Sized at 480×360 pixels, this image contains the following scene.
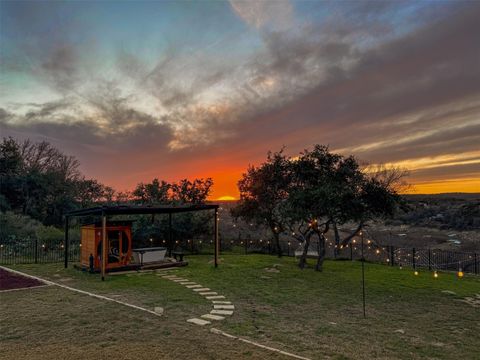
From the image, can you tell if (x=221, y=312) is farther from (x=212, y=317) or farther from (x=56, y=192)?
(x=56, y=192)

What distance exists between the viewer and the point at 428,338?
6863mm

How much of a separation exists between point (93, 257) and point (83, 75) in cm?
986

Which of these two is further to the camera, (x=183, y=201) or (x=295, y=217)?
(x=183, y=201)

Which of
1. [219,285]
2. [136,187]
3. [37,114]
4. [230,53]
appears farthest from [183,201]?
[219,285]

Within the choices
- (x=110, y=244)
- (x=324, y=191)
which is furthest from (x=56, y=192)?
(x=324, y=191)

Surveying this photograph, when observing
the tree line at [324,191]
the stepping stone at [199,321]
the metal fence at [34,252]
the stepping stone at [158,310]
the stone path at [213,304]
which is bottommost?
the stone path at [213,304]

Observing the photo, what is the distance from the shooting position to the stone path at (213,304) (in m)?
7.64

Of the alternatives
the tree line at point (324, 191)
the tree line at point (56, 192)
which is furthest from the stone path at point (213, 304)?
the tree line at point (56, 192)

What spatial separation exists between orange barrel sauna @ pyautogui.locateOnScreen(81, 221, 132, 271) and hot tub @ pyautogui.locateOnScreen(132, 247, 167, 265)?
38cm

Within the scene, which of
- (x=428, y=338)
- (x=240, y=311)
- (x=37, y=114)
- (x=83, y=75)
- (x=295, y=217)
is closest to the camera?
(x=428, y=338)

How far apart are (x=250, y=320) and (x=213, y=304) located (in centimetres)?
177

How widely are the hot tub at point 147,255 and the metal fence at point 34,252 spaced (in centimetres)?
467

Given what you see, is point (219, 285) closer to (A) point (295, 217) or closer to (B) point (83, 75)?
(A) point (295, 217)

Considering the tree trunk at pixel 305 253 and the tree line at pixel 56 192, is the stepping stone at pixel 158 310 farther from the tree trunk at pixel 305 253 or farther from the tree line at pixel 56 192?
the tree line at pixel 56 192
